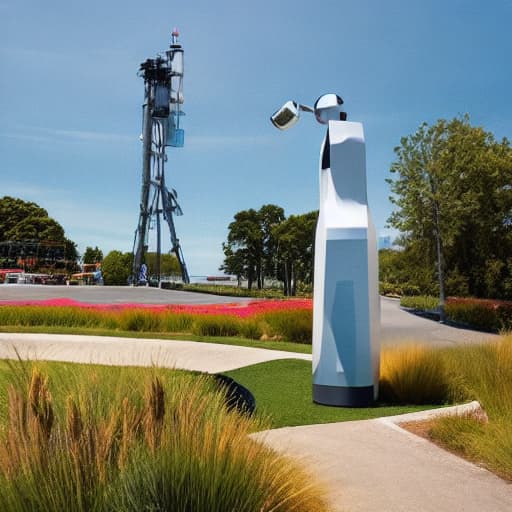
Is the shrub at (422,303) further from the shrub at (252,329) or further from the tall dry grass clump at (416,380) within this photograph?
the tall dry grass clump at (416,380)

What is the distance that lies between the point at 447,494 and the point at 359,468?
0.75m

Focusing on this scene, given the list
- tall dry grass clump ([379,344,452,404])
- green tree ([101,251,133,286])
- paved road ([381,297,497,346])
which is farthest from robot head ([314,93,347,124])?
green tree ([101,251,133,286])

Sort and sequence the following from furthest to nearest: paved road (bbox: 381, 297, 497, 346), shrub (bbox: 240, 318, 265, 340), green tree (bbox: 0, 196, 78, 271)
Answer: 1. green tree (bbox: 0, 196, 78, 271)
2. paved road (bbox: 381, 297, 497, 346)
3. shrub (bbox: 240, 318, 265, 340)

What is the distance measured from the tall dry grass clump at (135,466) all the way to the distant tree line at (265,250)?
4516 cm

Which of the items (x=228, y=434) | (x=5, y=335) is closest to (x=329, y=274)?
(x=228, y=434)

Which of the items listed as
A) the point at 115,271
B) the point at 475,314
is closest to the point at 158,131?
the point at 115,271

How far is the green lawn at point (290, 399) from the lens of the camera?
6.17 m

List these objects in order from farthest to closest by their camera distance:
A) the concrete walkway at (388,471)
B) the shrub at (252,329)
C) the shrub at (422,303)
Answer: the shrub at (422,303) < the shrub at (252,329) < the concrete walkway at (388,471)

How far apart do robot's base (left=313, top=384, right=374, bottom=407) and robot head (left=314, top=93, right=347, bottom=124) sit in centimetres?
375

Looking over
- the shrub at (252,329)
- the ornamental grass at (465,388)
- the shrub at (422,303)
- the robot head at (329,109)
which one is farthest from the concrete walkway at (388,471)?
the shrub at (422,303)

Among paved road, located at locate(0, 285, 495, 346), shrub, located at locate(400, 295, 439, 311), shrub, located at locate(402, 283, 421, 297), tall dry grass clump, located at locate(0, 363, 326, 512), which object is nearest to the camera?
tall dry grass clump, located at locate(0, 363, 326, 512)

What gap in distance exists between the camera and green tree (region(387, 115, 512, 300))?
23.9 metres

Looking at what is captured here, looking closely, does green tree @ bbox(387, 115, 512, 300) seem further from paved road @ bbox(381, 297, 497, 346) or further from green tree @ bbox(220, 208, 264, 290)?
green tree @ bbox(220, 208, 264, 290)

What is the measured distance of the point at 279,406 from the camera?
6.73 meters
